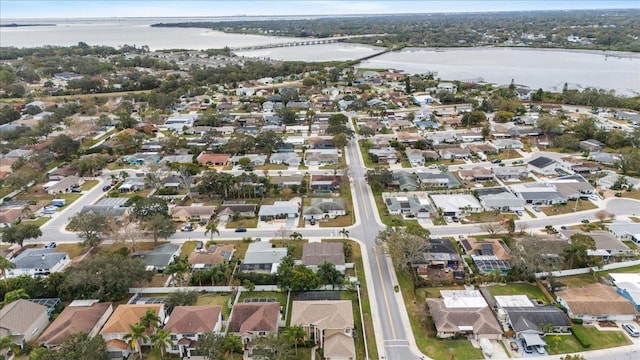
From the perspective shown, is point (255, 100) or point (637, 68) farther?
point (637, 68)

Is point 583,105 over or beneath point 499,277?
over

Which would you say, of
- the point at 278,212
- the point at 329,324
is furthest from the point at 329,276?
the point at 278,212

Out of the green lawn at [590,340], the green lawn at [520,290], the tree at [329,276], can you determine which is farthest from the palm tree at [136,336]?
the green lawn at [590,340]

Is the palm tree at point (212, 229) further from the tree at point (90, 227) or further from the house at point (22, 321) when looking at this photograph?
the house at point (22, 321)

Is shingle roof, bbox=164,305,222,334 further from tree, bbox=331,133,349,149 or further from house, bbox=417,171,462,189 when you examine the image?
tree, bbox=331,133,349,149

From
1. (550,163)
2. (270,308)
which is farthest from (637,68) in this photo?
(270,308)

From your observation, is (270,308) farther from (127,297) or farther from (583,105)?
(583,105)
